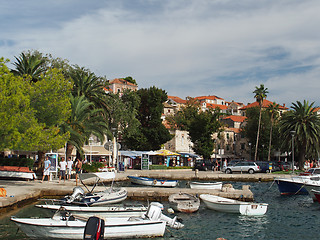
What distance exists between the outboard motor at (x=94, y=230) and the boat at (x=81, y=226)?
3144mm

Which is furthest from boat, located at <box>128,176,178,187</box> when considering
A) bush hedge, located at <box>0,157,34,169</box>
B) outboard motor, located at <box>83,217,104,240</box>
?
outboard motor, located at <box>83,217,104,240</box>

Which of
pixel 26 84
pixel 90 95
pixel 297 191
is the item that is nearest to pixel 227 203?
pixel 297 191

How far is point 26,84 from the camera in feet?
84.5

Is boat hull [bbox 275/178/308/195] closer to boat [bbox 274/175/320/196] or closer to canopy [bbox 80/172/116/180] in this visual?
boat [bbox 274/175/320/196]

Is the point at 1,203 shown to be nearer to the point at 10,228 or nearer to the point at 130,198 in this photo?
the point at 10,228

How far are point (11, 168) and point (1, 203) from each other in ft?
40.4

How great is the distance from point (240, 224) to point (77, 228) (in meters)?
8.74

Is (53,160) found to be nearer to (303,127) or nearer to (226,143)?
(303,127)

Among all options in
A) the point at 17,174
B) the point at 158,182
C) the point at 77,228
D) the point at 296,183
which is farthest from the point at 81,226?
the point at 296,183

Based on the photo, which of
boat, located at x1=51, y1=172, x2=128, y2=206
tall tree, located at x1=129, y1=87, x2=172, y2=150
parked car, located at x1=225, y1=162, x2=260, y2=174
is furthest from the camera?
tall tree, located at x1=129, y1=87, x2=172, y2=150

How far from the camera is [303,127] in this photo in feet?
175

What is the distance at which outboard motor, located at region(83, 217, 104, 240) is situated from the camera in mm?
10055

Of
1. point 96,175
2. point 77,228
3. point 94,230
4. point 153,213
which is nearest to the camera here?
point 94,230

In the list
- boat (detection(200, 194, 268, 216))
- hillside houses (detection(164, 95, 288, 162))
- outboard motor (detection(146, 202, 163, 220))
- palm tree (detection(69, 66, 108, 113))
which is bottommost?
boat (detection(200, 194, 268, 216))
